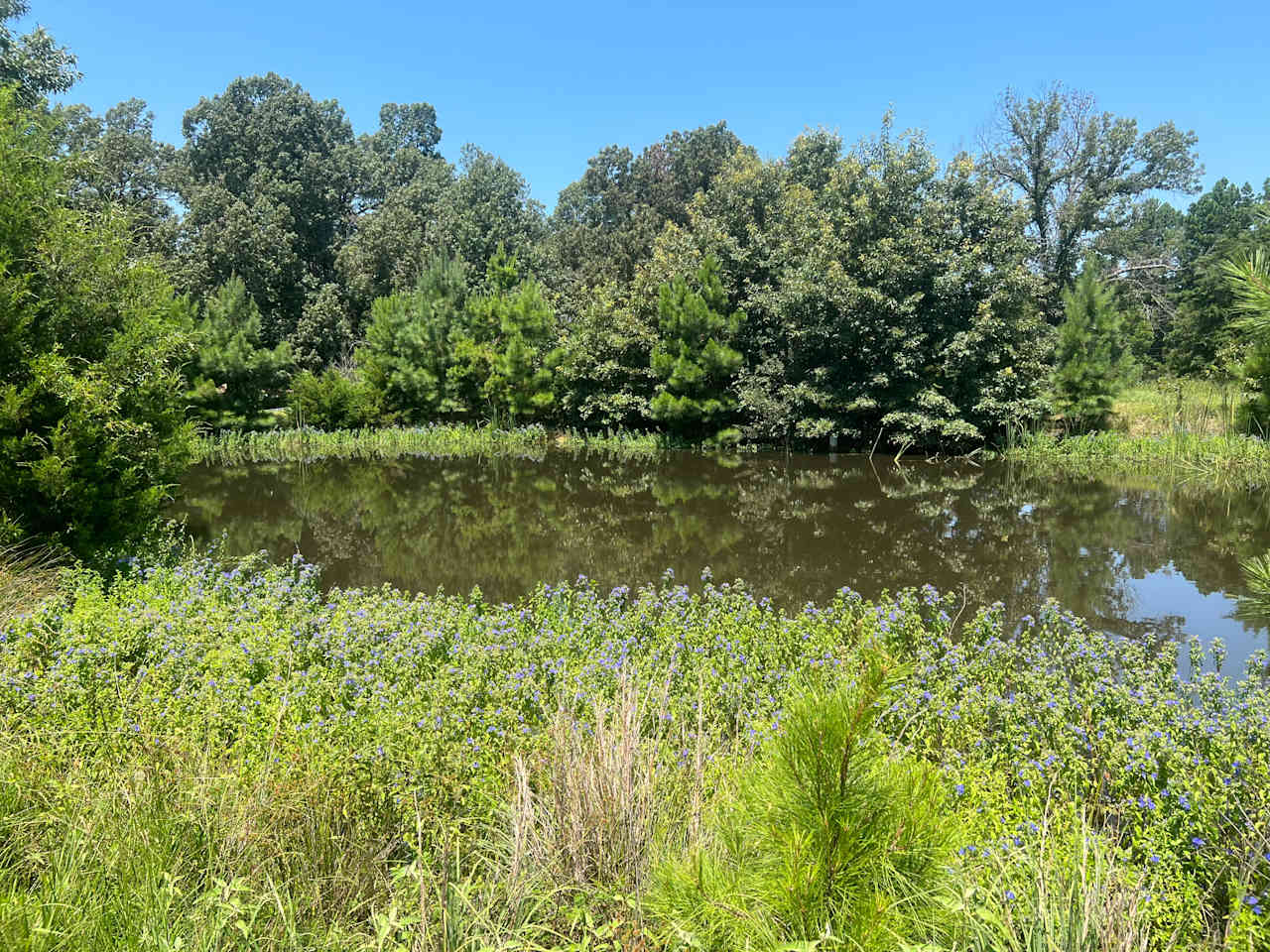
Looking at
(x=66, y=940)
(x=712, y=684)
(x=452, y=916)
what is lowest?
(x=712, y=684)

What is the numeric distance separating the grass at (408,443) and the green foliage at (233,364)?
109 cm

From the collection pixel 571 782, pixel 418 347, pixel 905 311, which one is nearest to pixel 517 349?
pixel 418 347

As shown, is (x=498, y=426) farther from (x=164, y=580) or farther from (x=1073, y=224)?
(x=1073, y=224)

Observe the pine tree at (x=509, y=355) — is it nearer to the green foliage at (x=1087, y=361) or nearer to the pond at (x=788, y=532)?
the pond at (x=788, y=532)

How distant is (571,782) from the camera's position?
7.91 feet

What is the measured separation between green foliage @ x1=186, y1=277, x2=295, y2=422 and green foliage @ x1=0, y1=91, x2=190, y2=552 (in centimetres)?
1393

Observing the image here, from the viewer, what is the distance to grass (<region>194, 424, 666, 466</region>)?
757 inches

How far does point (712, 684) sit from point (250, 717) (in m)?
2.40

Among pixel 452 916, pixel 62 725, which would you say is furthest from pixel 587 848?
pixel 62 725

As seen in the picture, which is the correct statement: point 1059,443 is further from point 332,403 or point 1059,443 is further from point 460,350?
point 332,403

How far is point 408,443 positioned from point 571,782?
64.6 feet

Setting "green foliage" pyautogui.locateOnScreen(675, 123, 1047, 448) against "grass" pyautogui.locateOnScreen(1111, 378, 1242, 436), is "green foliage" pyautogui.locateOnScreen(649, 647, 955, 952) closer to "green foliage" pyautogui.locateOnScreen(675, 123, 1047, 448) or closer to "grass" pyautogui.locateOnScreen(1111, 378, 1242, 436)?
"green foliage" pyautogui.locateOnScreen(675, 123, 1047, 448)

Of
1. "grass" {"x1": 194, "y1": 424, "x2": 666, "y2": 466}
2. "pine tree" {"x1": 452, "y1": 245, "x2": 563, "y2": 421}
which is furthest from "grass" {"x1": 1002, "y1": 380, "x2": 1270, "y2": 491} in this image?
"pine tree" {"x1": 452, "y1": 245, "x2": 563, "y2": 421}

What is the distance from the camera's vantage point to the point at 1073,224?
25.2 m
